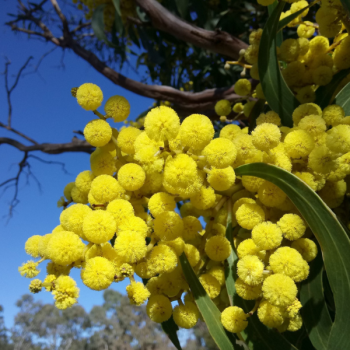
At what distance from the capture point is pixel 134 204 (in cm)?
50

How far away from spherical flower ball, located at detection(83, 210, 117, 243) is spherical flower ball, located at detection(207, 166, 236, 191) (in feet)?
0.51

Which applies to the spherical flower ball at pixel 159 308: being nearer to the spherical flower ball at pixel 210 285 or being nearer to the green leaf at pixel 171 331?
the spherical flower ball at pixel 210 285

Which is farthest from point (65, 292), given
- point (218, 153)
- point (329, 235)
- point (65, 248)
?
point (329, 235)

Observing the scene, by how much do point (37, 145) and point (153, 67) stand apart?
1028 millimetres

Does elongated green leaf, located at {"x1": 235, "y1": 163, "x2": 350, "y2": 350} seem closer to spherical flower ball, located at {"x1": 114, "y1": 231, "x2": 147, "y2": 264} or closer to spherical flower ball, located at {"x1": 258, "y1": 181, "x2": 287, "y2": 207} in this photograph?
spherical flower ball, located at {"x1": 258, "y1": 181, "x2": 287, "y2": 207}

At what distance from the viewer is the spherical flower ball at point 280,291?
42cm

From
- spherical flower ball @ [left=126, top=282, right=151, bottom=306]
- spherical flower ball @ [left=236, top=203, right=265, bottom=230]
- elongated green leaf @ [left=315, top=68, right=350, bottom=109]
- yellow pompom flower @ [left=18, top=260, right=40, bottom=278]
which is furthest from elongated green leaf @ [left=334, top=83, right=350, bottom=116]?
yellow pompom flower @ [left=18, top=260, right=40, bottom=278]

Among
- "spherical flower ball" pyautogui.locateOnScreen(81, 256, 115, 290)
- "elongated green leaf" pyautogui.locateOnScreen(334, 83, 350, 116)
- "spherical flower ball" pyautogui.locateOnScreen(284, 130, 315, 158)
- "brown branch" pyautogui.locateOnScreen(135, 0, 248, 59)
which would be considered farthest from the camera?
"brown branch" pyautogui.locateOnScreen(135, 0, 248, 59)

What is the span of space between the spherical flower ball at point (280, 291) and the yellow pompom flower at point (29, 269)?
1.05ft

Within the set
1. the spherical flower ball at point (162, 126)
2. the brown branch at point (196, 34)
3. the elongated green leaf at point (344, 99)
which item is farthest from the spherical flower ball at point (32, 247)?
the brown branch at point (196, 34)

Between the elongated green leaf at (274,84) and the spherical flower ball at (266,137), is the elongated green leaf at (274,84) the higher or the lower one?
the higher one

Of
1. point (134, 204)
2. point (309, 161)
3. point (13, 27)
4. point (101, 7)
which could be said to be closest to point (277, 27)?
point (309, 161)

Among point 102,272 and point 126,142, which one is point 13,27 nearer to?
point 126,142

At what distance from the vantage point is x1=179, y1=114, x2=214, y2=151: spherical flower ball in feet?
1.38
